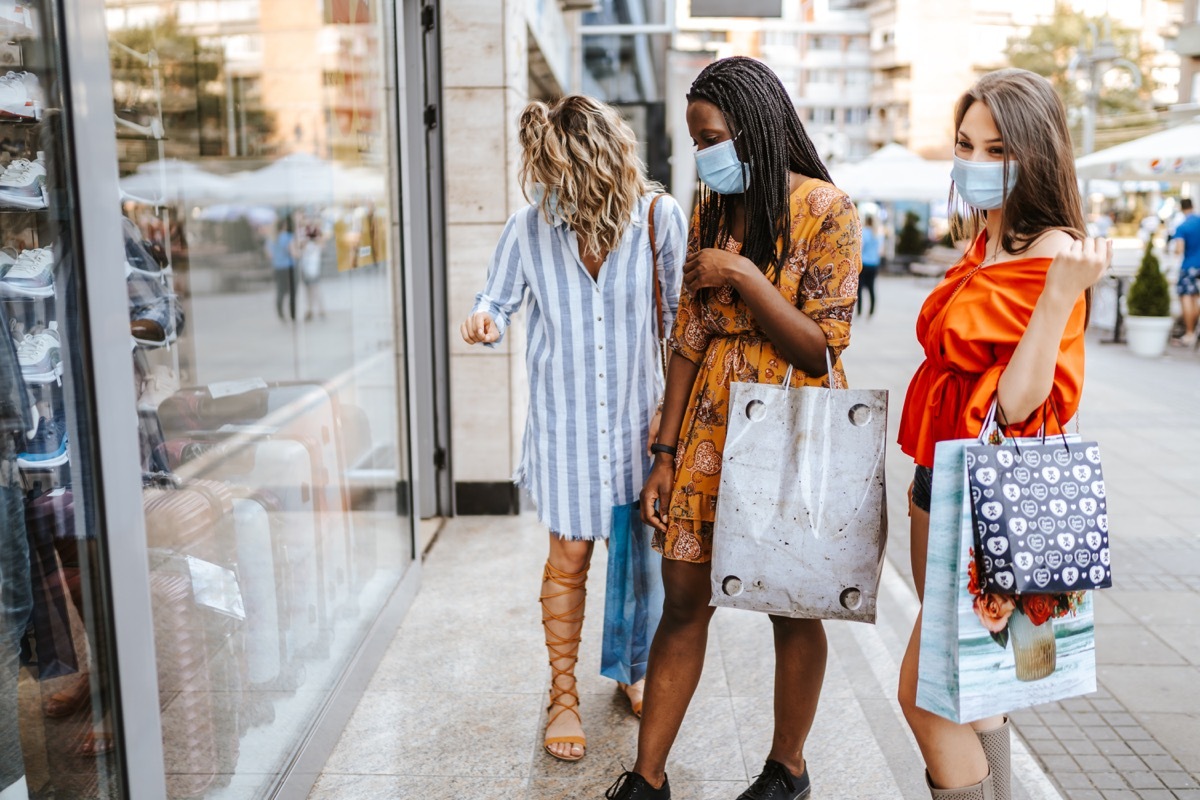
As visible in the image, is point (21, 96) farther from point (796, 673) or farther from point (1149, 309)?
point (1149, 309)

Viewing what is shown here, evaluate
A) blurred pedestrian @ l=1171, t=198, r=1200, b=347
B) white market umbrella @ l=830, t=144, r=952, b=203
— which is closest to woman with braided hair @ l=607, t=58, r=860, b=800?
blurred pedestrian @ l=1171, t=198, r=1200, b=347

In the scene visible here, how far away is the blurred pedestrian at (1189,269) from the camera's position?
13406mm

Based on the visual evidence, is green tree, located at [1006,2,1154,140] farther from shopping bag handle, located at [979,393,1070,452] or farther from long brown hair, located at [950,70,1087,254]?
shopping bag handle, located at [979,393,1070,452]

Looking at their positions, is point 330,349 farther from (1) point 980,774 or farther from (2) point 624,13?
(2) point 624,13

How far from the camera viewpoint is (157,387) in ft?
8.94

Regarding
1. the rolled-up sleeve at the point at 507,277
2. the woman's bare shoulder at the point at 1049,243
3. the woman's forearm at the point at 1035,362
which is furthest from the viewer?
the rolled-up sleeve at the point at 507,277

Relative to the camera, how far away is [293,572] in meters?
3.27

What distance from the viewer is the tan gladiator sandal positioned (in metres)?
3.15

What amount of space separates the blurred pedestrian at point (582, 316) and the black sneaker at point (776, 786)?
580 millimetres

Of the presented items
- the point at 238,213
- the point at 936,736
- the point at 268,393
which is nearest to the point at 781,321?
the point at 936,736

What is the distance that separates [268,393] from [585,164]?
1.45 meters

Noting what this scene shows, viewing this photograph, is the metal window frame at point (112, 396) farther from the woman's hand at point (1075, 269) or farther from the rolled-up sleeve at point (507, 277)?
the woman's hand at point (1075, 269)

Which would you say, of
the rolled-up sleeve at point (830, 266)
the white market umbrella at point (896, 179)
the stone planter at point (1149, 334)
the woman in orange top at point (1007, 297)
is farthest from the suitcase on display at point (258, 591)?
the white market umbrella at point (896, 179)

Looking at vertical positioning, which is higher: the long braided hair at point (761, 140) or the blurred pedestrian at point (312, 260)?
the long braided hair at point (761, 140)
